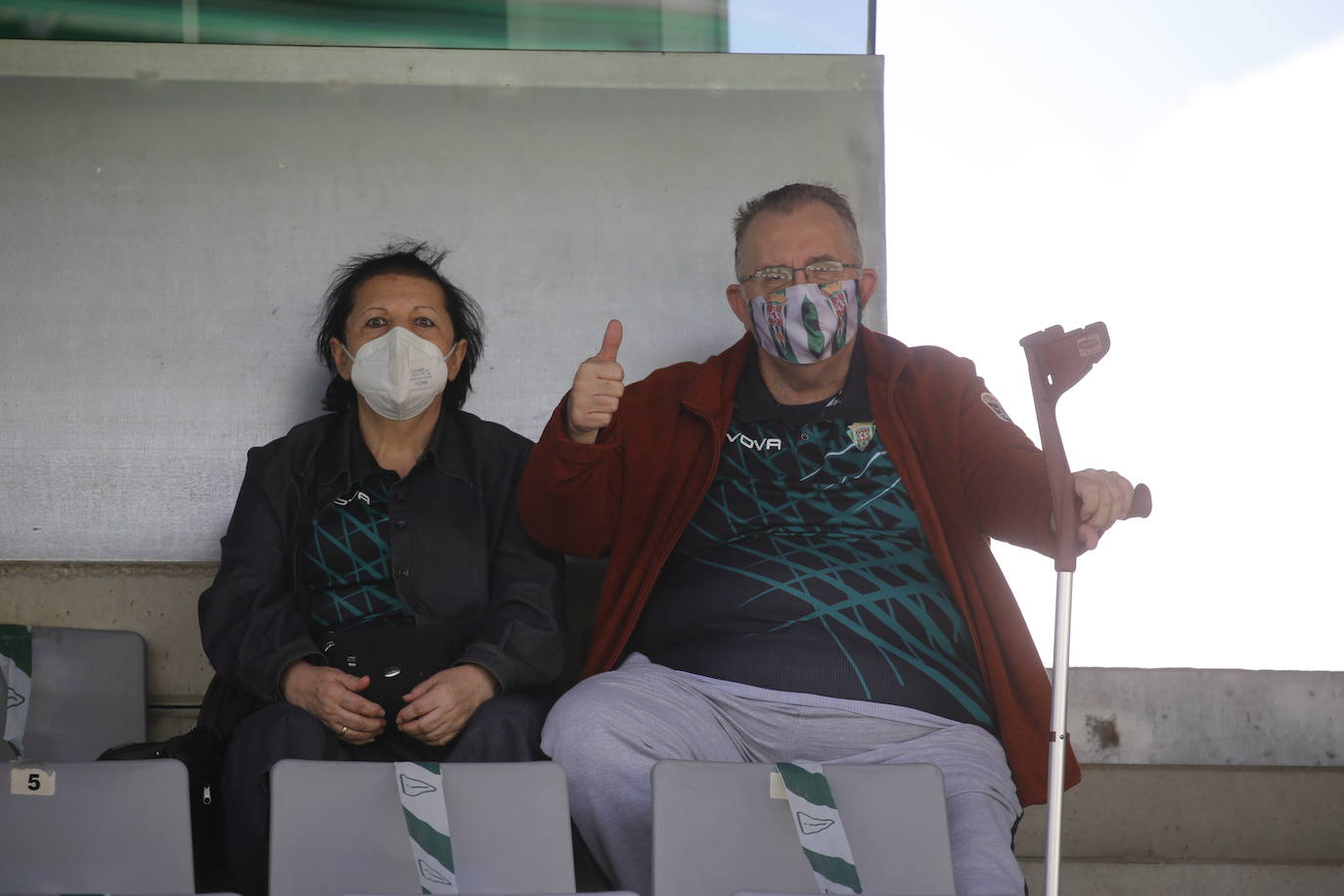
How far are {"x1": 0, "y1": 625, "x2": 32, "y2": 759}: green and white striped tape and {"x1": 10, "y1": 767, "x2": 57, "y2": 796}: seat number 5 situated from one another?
710 millimetres

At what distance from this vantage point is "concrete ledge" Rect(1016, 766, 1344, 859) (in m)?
2.79

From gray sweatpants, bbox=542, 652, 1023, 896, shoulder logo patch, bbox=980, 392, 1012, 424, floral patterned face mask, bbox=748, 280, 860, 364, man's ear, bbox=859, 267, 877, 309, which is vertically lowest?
gray sweatpants, bbox=542, 652, 1023, 896

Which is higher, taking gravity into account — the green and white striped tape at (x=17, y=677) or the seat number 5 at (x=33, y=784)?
the seat number 5 at (x=33, y=784)

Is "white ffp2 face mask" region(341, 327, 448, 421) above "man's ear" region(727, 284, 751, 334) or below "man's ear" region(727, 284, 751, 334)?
below

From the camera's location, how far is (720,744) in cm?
218

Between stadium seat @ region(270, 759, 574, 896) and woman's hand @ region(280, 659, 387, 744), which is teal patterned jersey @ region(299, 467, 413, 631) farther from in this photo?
stadium seat @ region(270, 759, 574, 896)

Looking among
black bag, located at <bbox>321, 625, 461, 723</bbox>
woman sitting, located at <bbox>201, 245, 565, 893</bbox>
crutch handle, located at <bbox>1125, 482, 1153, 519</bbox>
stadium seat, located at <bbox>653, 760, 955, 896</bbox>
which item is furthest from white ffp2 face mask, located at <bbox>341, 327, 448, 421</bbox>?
A: crutch handle, located at <bbox>1125, 482, 1153, 519</bbox>

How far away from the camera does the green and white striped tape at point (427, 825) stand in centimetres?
167

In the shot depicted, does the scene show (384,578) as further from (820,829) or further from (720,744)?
(820,829)

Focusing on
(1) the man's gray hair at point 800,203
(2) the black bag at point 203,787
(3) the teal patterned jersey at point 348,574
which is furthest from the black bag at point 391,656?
(1) the man's gray hair at point 800,203

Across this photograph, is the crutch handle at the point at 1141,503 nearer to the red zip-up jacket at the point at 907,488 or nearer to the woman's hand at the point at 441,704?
the red zip-up jacket at the point at 907,488

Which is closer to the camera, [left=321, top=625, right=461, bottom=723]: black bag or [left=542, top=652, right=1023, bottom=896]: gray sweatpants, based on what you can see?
[left=542, top=652, right=1023, bottom=896]: gray sweatpants

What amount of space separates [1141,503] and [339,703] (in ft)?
4.14

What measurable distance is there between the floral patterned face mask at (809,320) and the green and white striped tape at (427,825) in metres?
1.07
